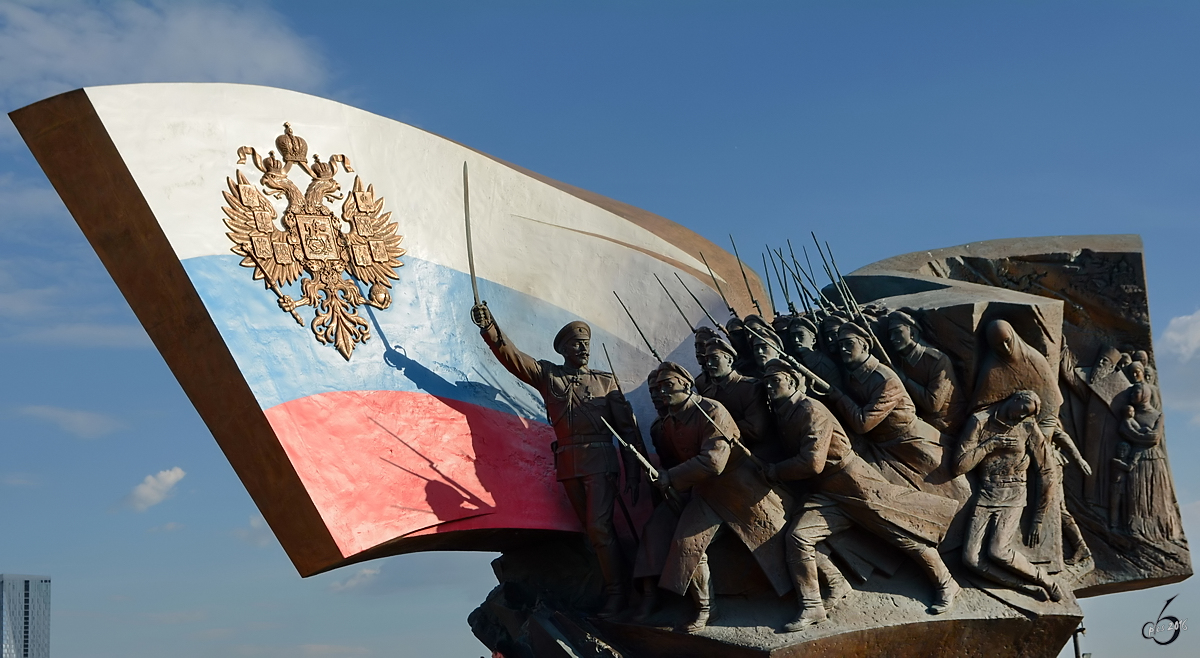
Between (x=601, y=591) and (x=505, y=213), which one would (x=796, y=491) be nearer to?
(x=601, y=591)

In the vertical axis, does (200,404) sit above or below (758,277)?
below

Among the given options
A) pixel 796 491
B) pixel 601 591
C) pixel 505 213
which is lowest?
pixel 601 591

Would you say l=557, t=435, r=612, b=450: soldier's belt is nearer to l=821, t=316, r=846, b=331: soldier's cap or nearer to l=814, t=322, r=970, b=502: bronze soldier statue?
l=814, t=322, r=970, b=502: bronze soldier statue

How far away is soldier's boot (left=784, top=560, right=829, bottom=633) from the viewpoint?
9117 millimetres

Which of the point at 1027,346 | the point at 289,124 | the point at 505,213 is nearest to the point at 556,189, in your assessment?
the point at 505,213

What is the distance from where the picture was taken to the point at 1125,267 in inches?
430

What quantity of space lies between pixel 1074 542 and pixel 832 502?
247cm

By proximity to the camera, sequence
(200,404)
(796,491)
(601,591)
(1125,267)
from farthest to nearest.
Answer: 1. (1125,267)
2. (601,591)
3. (796,491)
4. (200,404)

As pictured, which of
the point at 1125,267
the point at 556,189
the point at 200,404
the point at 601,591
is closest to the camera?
the point at 200,404

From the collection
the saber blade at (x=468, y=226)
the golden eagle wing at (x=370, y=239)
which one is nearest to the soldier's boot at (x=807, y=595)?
the saber blade at (x=468, y=226)

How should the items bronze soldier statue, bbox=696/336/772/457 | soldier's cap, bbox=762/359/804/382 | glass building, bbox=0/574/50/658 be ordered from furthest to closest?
1. glass building, bbox=0/574/50/658
2. bronze soldier statue, bbox=696/336/772/457
3. soldier's cap, bbox=762/359/804/382

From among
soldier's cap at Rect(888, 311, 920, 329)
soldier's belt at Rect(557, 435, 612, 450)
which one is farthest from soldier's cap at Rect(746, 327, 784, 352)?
soldier's belt at Rect(557, 435, 612, 450)

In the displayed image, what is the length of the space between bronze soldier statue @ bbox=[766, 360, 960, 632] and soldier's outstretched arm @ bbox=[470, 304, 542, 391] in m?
1.84

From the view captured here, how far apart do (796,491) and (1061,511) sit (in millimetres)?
2429
